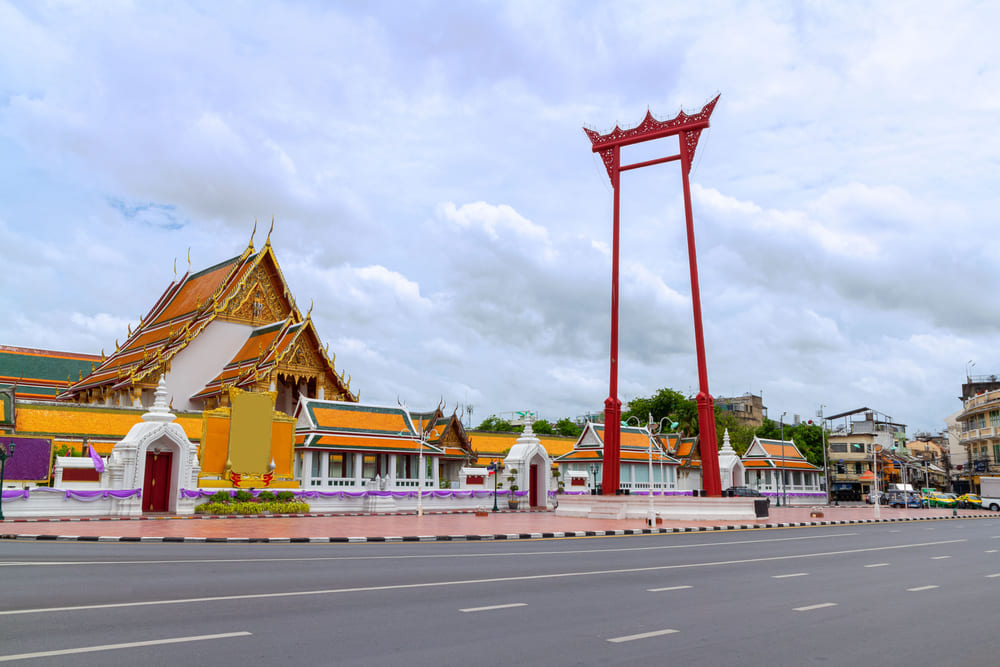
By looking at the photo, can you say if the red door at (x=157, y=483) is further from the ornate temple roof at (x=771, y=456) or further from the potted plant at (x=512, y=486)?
the ornate temple roof at (x=771, y=456)

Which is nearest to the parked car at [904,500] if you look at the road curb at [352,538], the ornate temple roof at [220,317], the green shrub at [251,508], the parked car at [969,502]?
the parked car at [969,502]

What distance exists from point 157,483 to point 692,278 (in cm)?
2370

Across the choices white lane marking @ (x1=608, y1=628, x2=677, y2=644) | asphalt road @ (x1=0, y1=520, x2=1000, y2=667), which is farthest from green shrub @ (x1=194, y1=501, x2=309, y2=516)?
white lane marking @ (x1=608, y1=628, x2=677, y2=644)

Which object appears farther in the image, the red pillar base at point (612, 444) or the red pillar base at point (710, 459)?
the red pillar base at point (612, 444)

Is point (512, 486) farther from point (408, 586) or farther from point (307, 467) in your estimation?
point (408, 586)

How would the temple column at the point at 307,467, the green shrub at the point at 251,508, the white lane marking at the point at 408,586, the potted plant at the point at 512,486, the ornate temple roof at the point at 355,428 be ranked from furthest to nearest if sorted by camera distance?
the potted plant at the point at 512,486, the ornate temple roof at the point at 355,428, the temple column at the point at 307,467, the green shrub at the point at 251,508, the white lane marking at the point at 408,586

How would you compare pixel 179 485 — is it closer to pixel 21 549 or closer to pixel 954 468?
pixel 21 549

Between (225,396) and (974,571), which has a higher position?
(225,396)

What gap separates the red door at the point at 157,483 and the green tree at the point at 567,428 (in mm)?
64752

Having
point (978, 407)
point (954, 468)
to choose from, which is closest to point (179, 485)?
point (978, 407)

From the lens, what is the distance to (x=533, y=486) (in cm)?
4125

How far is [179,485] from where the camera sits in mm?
27500

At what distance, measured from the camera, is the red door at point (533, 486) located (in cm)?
4097

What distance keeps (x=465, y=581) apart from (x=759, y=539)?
42.1 feet
